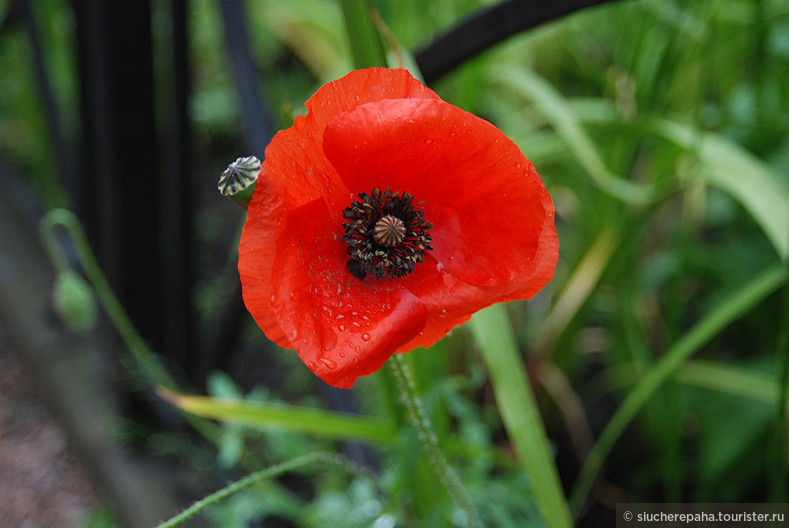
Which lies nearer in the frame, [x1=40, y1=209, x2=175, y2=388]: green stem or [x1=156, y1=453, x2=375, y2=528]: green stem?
[x1=156, y1=453, x2=375, y2=528]: green stem

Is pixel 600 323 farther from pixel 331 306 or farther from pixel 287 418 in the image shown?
pixel 331 306

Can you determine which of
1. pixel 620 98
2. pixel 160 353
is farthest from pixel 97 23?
pixel 620 98

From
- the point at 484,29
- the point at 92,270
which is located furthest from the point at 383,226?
the point at 92,270

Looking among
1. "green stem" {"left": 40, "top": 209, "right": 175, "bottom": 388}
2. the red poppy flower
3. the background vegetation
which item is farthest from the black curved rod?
"green stem" {"left": 40, "top": 209, "right": 175, "bottom": 388}

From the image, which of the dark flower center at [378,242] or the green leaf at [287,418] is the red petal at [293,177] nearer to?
the dark flower center at [378,242]

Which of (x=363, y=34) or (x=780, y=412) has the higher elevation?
(x=363, y=34)

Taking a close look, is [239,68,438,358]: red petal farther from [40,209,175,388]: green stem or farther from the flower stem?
[40,209,175,388]: green stem

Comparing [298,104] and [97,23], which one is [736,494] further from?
[298,104]
